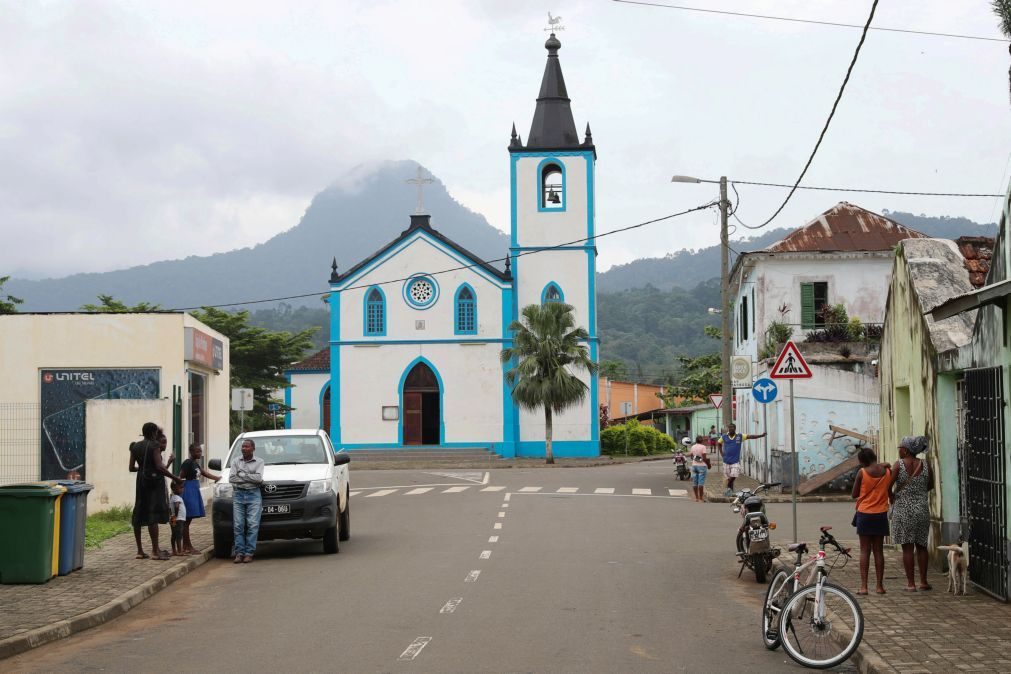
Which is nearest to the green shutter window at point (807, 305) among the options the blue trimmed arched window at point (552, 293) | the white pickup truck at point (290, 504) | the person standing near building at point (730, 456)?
the person standing near building at point (730, 456)

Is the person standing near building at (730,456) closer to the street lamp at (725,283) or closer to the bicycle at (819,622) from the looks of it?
the street lamp at (725,283)

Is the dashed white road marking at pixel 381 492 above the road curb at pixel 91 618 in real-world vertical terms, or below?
below

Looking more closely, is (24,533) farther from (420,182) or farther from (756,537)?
(420,182)

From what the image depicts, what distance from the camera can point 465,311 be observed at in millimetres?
56375

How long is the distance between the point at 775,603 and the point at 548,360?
41.5 m

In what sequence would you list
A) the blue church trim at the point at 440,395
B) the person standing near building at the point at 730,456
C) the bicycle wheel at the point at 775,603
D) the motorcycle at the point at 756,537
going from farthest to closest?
the blue church trim at the point at 440,395
the person standing near building at the point at 730,456
the motorcycle at the point at 756,537
the bicycle wheel at the point at 775,603

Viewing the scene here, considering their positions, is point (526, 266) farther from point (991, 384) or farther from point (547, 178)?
point (991, 384)

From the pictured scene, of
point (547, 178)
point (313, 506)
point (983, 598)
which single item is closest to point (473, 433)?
point (547, 178)

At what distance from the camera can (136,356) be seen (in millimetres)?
23953

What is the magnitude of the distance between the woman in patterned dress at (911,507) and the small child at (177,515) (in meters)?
8.85

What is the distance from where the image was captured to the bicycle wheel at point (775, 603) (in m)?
9.19

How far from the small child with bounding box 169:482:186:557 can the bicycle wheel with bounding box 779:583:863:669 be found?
365 inches

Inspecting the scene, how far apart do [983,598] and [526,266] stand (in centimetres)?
4521

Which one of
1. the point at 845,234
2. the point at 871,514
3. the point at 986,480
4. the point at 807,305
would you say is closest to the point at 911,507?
the point at 871,514
